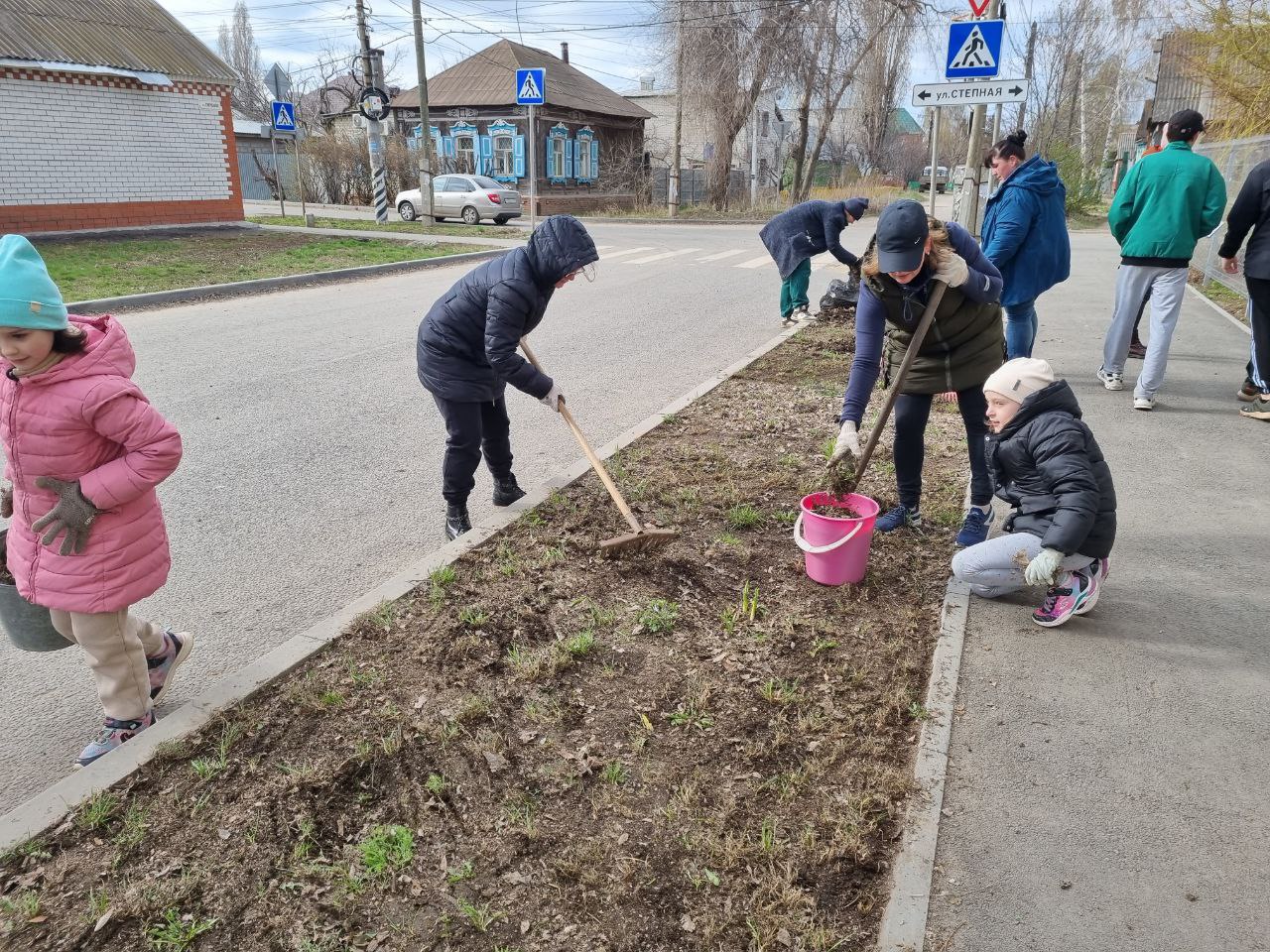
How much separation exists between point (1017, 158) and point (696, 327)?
4.86 m

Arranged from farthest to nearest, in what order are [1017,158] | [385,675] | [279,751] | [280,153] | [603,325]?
[280,153]
[603,325]
[1017,158]
[385,675]
[279,751]

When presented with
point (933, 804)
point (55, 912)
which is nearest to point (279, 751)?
point (55, 912)

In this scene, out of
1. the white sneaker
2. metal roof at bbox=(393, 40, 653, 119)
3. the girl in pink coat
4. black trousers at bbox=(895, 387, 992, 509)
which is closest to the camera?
the girl in pink coat

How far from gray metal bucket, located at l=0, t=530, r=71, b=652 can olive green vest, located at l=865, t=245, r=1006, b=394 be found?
342cm

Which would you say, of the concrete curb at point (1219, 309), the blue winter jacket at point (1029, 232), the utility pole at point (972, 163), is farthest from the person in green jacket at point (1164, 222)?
the concrete curb at point (1219, 309)

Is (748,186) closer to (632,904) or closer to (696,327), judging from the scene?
(696,327)

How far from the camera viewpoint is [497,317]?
391 cm

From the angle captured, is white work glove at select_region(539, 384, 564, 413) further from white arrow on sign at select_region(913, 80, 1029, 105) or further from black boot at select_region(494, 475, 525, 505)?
white arrow on sign at select_region(913, 80, 1029, 105)

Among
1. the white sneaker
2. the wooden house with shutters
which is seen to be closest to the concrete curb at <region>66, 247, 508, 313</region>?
the white sneaker

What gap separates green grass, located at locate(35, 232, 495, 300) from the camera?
504 inches

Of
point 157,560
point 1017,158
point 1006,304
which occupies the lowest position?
point 157,560

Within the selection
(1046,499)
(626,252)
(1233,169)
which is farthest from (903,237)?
(626,252)

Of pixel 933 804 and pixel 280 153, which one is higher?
pixel 280 153

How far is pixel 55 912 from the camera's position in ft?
7.34
